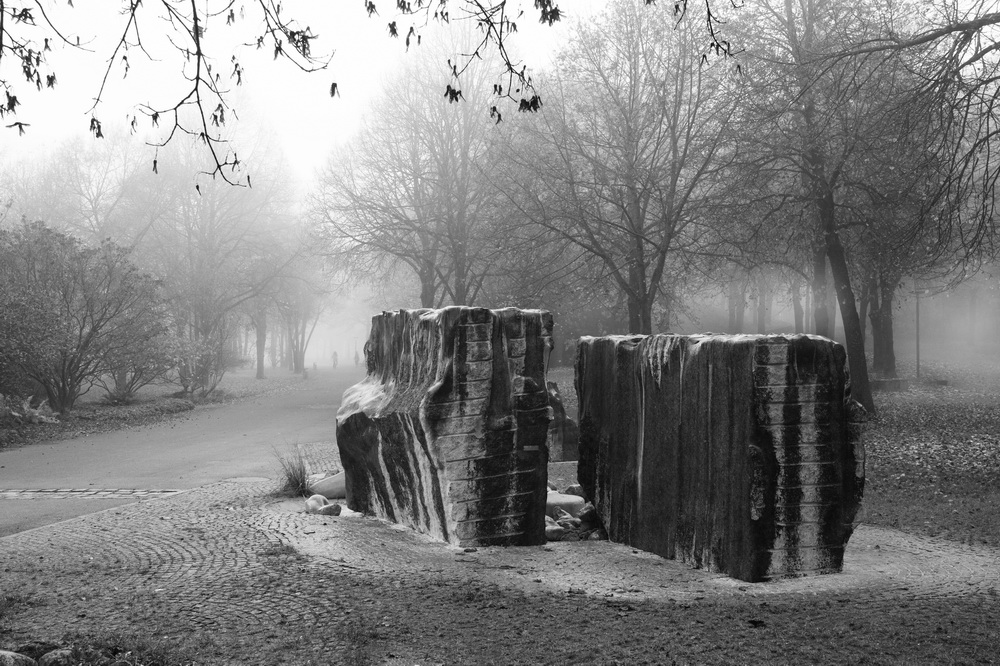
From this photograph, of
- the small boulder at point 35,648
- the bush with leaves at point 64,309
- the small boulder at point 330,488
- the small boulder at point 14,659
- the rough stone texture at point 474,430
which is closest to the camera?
the small boulder at point 14,659

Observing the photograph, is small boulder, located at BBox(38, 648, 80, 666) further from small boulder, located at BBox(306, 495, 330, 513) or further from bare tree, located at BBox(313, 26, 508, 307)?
bare tree, located at BBox(313, 26, 508, 307)

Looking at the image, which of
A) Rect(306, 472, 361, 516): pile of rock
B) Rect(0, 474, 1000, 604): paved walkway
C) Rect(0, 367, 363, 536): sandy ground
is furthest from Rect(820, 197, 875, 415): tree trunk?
Rect(306, 472, 361, 516): pile of rock

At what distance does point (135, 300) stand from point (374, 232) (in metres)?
7.40

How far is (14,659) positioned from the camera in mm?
4289

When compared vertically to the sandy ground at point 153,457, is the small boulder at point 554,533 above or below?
below

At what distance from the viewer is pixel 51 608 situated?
17.5 feet

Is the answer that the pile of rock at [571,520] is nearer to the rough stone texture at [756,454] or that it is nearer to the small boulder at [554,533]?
the small boulder at [554,533]

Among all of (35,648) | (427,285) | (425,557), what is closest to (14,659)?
(35,648)

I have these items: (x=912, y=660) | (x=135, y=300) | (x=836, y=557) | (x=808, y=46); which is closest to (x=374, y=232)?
(x=135, y=300)

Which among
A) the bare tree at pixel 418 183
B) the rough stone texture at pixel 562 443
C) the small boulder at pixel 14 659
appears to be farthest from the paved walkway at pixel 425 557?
the bare tree at pixel 418 183

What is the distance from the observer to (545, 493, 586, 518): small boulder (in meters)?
8.85

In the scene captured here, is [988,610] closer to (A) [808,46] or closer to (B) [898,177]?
(B) [898,177]

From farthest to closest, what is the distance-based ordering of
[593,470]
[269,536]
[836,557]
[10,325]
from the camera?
[10,325] < [593,470] < [269,536] < [836,557]

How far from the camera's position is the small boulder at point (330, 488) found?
31.4 feet
